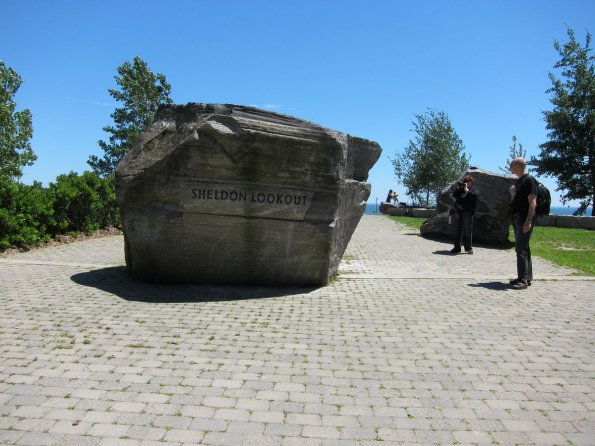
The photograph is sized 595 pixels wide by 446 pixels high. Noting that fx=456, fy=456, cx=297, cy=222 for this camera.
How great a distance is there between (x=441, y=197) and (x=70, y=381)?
42.2 feet

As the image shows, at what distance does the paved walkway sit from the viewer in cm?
310

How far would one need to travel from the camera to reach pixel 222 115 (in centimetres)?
662

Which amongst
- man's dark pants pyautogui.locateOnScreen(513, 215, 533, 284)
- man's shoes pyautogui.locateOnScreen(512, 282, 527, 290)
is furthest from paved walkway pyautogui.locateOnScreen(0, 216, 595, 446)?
man's dark pants pyautogui.locateOnScreen(513, 215, 533, 284)

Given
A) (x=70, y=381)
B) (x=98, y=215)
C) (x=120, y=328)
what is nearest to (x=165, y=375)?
(x=70, y=381)

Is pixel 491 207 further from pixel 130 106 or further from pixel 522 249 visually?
pixel 130 106

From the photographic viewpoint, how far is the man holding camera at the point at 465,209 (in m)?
11.6

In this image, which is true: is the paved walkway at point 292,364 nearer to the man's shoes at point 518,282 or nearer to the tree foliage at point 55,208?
the man's shoes at point 518,282

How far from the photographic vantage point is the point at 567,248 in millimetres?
13289

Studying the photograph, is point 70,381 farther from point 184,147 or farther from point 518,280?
point 518,280

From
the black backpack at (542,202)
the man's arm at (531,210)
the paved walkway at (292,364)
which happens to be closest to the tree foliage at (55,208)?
the paved walkway at (292,364)

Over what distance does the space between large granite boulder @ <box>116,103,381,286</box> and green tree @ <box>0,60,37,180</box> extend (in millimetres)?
25948

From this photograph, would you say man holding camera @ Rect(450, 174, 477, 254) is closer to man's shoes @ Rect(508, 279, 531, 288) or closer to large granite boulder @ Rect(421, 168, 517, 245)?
large granite boulder @ Rect(421, 168, 517, 245)

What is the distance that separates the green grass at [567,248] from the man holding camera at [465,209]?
1760 mm

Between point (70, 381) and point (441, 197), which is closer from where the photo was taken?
point (70, 381)
